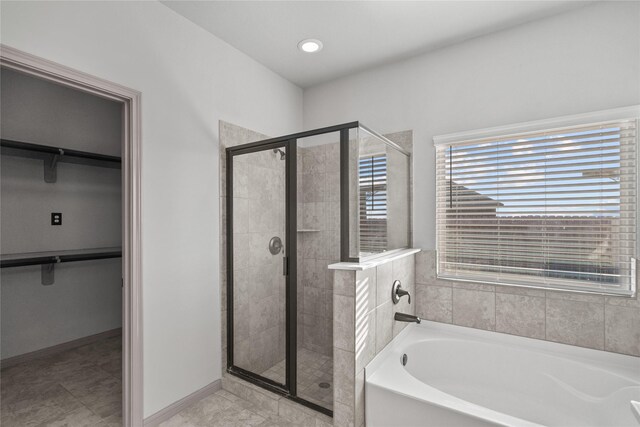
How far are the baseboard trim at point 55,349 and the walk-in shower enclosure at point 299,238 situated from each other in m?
1.82

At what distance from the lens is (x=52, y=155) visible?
9.01 feet

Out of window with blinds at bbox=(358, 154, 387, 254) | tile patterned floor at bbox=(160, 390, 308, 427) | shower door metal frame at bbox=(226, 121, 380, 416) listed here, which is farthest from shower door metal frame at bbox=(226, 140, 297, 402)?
window with blinds at bbox=(358, 154, 387, 254)

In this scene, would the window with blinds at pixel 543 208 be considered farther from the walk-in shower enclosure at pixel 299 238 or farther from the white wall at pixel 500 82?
the walk-in shower enclosure at pixel 299 238

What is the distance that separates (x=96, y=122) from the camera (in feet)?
10.4

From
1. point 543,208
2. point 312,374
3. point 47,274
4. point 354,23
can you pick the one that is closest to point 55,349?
point 47,274

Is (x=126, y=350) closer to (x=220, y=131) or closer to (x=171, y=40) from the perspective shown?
(x=220, y=131)

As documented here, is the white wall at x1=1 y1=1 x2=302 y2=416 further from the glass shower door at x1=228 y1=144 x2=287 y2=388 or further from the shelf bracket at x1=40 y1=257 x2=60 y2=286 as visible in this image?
the shelf bracket at x1=40 y1=257 x2=60 y2=286

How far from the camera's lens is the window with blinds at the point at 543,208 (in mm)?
1847

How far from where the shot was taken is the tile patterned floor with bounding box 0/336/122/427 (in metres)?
1.94

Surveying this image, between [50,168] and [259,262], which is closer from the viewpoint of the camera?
[259,262]

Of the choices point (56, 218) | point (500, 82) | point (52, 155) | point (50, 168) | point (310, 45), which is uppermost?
point (310, 45)

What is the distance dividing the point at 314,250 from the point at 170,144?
1.14 m

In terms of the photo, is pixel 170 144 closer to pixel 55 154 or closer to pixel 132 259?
pixel 132 259

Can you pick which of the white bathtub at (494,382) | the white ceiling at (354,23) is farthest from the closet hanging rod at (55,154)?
the white bathtub at (494,382)
